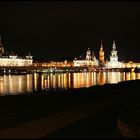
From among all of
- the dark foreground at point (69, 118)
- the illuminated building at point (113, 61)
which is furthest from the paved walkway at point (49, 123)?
the illuminated building at point (113, 61)

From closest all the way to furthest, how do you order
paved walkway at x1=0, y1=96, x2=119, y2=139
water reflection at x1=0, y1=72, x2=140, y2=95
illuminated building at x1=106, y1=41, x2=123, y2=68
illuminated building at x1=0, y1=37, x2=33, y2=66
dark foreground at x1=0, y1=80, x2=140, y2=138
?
paved walkway at x1=0, y1=96, x2=119, y2=139 → dark foreground at x1=0, y1=80, x2=140, y2=138 → water reflection at x1=0, y1=72, x2=140, y2=95 → illuminated building at x1=0, y1=37, x2=33, y2=66 → illuminated building at x1=106, y1=41, x2=123, y2=68

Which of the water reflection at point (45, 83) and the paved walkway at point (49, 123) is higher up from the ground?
the paved walkway at point (49, 123)

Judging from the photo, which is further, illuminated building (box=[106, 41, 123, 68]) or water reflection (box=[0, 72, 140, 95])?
illuminated building (box=[106, 41, 123, 68])

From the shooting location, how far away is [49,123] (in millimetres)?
9180

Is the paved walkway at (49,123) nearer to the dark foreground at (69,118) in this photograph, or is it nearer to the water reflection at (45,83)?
the dark foreground at (69,118)

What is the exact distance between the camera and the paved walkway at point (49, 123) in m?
7.79

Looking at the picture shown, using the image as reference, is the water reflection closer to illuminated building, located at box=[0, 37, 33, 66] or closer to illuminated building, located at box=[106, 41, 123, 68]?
illuminated building, located at box=[0, 37, 33, 66]

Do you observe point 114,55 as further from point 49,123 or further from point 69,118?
point 49,123

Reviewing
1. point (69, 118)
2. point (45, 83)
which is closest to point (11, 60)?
point (45, 83)

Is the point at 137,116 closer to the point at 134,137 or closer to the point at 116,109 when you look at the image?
the point at 134,137

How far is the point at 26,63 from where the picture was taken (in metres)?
177

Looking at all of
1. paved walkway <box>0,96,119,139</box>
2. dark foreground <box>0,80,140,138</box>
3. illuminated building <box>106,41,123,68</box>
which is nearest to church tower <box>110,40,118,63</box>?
illuminated building <box>106,41,123,68</box>

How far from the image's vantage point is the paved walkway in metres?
7.79

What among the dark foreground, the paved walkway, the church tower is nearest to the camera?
the paved walkway
